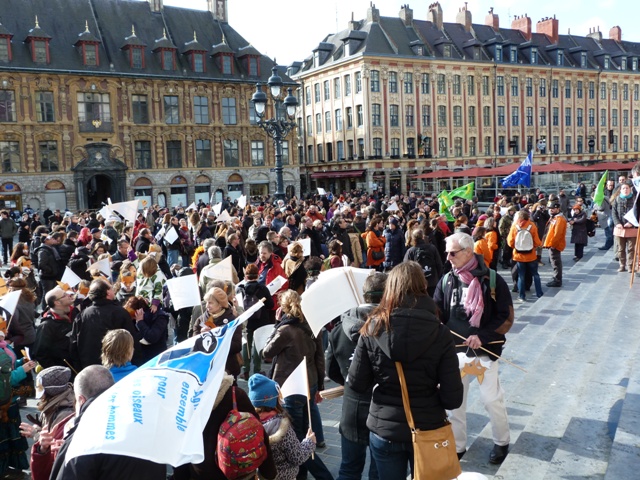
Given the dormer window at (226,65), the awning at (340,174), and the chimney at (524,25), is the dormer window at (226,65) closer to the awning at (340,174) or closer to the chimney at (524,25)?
the awning at (340,174)

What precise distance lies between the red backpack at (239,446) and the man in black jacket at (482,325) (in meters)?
2.05

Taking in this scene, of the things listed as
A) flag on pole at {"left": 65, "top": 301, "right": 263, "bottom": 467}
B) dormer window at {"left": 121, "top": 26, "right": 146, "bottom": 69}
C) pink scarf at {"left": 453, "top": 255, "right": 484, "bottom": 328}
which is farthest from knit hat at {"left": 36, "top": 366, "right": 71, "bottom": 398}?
dormer window at {"left": 121, "top": 26, "right": 146, "bottom": 69}

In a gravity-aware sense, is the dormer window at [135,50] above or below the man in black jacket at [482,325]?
above

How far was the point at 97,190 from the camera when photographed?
125ft

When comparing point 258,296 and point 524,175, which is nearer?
point 258,296

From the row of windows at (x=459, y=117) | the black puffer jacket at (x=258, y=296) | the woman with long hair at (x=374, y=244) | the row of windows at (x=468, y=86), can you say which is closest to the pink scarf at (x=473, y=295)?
the black puffer jacket at (x=258, y=296)

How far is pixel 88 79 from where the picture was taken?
35469 mm

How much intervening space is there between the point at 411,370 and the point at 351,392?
65 cm

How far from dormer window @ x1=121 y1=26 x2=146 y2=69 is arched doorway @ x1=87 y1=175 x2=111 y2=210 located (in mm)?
7410

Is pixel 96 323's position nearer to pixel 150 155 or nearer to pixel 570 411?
pixel 570 411

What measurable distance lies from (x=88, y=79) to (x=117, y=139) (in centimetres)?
387

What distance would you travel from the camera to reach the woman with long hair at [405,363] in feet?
11.0

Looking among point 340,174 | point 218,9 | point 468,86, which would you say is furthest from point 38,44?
point 468,86

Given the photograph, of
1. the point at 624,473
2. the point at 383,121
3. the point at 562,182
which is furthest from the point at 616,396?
the point at 383,121
